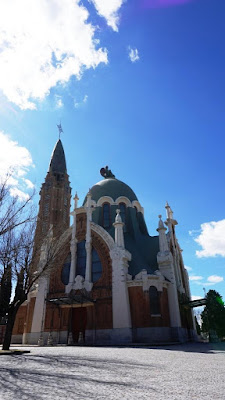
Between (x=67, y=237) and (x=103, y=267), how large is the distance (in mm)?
5738

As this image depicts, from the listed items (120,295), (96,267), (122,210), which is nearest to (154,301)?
(120,295)

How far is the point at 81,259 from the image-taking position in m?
27.8

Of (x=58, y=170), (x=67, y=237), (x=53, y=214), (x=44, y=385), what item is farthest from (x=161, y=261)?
(x=58, y=170)

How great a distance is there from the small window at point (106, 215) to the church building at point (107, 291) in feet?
0.42

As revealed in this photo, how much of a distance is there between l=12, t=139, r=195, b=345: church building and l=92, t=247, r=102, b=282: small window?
19 mm

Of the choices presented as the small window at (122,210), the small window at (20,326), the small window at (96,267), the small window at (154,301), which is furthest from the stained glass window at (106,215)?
the small window at (20,326)

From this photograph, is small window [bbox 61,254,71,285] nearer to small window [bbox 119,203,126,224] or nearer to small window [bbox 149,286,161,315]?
A: small window [bbox 119,203,126,224]

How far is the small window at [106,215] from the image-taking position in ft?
105

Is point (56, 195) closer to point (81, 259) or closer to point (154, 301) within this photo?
point (81, 259)

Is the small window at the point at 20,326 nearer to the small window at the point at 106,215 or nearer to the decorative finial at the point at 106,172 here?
the small window at the point at 106,215

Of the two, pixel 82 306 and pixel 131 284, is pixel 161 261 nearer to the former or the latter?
pixel 131 284

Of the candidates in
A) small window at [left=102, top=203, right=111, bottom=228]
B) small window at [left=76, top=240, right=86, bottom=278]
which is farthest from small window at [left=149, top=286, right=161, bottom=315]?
small window at [left=102, top=203, right=111, bottom=228]

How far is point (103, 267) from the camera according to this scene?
25.9m

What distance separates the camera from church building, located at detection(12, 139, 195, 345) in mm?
22891
